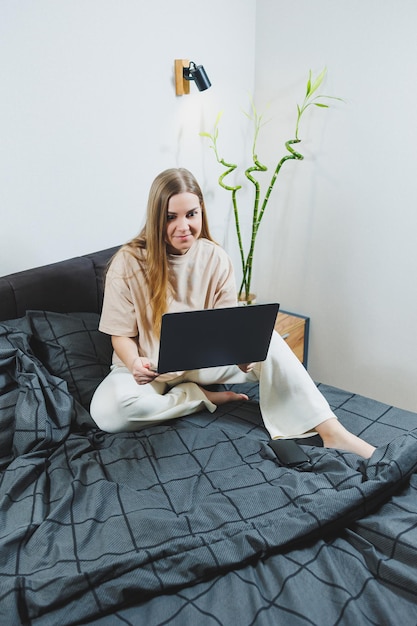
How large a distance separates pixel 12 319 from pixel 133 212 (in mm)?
721

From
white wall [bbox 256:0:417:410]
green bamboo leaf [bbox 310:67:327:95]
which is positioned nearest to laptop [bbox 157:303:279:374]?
white wall [bbox 256:0:417:410]

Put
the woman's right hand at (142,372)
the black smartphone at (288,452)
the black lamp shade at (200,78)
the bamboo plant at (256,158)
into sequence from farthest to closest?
the bamboo plant at (256,158), the black lamp shade at (200,78), the woman's right hand at (142,372), the black smartphone at (288,452)

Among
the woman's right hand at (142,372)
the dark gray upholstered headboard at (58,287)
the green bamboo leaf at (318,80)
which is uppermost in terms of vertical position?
the green bamboo leaf at (318,80)

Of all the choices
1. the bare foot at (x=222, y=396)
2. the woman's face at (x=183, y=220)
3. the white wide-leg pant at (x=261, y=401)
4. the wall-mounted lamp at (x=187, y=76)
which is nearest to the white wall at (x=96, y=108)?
the wall-mounted lamp at (x=187, y=76)

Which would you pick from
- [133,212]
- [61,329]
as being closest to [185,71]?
[133,212]

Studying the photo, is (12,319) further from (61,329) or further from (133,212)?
(133,212)

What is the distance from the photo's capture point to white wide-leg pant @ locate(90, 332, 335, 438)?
151 cm

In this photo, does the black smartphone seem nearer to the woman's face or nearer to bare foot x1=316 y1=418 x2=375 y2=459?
bare foot x1=316 y1=418 x2=375 y2=459

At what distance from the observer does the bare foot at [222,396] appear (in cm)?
167

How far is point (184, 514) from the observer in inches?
44.7

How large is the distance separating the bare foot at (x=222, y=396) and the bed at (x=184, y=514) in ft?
0.16

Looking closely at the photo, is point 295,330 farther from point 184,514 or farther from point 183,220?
point 184,514

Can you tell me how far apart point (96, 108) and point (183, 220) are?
654 millimetres

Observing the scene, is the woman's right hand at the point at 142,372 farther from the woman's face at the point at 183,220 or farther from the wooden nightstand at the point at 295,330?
the wooden nightstand at the point at 295,330
